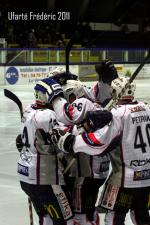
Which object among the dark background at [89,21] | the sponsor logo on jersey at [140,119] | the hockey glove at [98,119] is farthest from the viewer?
the dark background at [89,21]

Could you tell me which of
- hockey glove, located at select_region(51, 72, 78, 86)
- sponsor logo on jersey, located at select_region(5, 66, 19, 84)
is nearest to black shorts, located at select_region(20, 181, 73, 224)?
hockey glove, located at select_region(51, 72, 78, 86)

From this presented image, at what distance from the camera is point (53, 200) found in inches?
111

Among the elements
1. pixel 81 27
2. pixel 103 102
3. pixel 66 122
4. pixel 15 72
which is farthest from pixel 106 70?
pixel 81 27

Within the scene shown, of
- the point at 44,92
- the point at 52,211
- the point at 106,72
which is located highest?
the point at 106,72

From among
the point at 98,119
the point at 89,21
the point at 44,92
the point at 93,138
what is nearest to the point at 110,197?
the point at 93,138

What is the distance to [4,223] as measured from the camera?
3.67 meters

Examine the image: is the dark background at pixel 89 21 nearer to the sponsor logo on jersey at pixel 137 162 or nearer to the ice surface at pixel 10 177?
the ice surface at pixel 10 177

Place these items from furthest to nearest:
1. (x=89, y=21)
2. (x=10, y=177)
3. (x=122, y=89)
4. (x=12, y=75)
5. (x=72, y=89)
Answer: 1. (x=89, y=21)
2. (x=12, y=75)
3. (x=10, y=177)
4. (x=72, y=89)
5. (x=122, y=89)

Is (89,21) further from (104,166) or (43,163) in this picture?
(43,163)

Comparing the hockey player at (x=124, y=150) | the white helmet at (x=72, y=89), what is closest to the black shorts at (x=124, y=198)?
the hockey player at (x=124, y=150)

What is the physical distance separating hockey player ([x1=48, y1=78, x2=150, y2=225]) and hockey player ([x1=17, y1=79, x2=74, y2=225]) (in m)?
0.11

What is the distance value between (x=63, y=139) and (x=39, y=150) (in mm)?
205

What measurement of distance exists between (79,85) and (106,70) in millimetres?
889

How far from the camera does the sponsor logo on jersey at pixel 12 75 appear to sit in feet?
45.1
